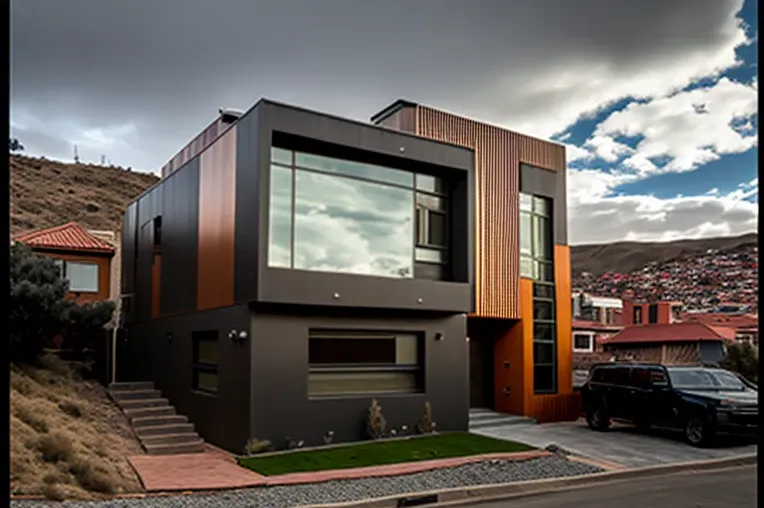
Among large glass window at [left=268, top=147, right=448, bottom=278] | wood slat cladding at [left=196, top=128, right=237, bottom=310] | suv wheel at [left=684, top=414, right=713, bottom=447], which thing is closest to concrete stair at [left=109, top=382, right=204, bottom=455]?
wood slat cladding at [left=196, top=128, right=237, bottom=310]

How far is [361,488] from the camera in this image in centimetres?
1108

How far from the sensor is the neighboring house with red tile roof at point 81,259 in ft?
81.7

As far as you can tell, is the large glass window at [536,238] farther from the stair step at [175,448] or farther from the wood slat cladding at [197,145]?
the stair step at [175,448]

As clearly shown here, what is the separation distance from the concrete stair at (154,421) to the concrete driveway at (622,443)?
22.4 feet

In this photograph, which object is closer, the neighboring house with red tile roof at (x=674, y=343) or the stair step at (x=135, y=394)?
the stair step at (x=135, y=394)

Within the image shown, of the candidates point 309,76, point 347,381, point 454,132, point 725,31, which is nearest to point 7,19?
point 725,31

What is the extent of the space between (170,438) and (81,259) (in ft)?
40.0

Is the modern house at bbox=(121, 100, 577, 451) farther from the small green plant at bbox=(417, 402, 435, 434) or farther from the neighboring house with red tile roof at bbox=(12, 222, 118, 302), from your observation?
the neighboring house with red tile roof at bbox=(12, 222, 118, 302)

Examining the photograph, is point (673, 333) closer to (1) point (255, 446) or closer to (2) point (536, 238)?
(2) point (536, 238)

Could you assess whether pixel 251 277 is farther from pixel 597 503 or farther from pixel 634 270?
pixel 634 270

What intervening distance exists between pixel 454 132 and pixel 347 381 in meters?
7.34

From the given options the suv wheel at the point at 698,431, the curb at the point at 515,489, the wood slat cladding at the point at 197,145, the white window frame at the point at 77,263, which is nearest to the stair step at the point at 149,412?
the wood slat cladding at the point at 197,145

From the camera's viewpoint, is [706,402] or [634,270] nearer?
[706,402]

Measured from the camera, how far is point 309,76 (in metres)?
4.84
